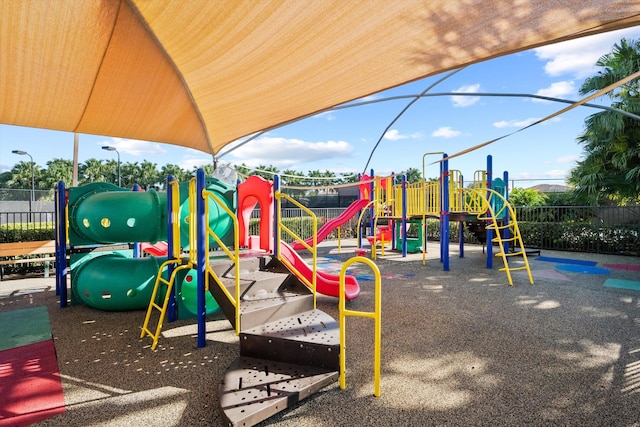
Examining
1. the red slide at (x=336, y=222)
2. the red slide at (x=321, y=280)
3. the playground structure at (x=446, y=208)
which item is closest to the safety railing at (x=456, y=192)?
the playground structure at (x=446, y=208)

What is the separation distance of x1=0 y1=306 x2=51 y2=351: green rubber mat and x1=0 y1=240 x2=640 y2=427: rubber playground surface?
0.06m

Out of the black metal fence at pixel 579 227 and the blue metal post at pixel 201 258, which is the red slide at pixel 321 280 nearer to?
the blue metal post at pixel 201 258

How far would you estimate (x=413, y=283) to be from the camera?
7.43 meters

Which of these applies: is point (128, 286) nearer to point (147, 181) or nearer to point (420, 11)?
point (420, 11)

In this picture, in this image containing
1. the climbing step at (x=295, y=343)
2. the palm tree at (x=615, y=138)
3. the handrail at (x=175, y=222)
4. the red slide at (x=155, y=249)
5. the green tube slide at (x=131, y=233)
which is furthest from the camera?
the palm tree at (x=615, y=138)

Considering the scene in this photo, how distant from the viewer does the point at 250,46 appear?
4.58m

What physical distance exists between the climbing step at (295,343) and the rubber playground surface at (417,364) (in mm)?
290

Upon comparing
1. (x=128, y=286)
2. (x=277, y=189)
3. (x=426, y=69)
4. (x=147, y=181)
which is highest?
(x=147, y=181)

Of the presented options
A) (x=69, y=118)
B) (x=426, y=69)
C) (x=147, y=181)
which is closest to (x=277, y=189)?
(x=426, y=69)

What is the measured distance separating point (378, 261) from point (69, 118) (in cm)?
879

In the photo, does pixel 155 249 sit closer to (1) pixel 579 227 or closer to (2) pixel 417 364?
(2) pixel 417 364

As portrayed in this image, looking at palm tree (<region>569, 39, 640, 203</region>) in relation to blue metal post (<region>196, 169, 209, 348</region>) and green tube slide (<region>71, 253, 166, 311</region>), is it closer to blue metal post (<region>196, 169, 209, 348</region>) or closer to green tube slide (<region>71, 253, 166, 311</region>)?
blue metal post (<region>196, 169, 209, 348</region>)

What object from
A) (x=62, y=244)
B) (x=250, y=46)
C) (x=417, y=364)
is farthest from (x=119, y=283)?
(x=417, y=364)

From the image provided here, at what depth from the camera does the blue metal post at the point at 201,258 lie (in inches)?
158
